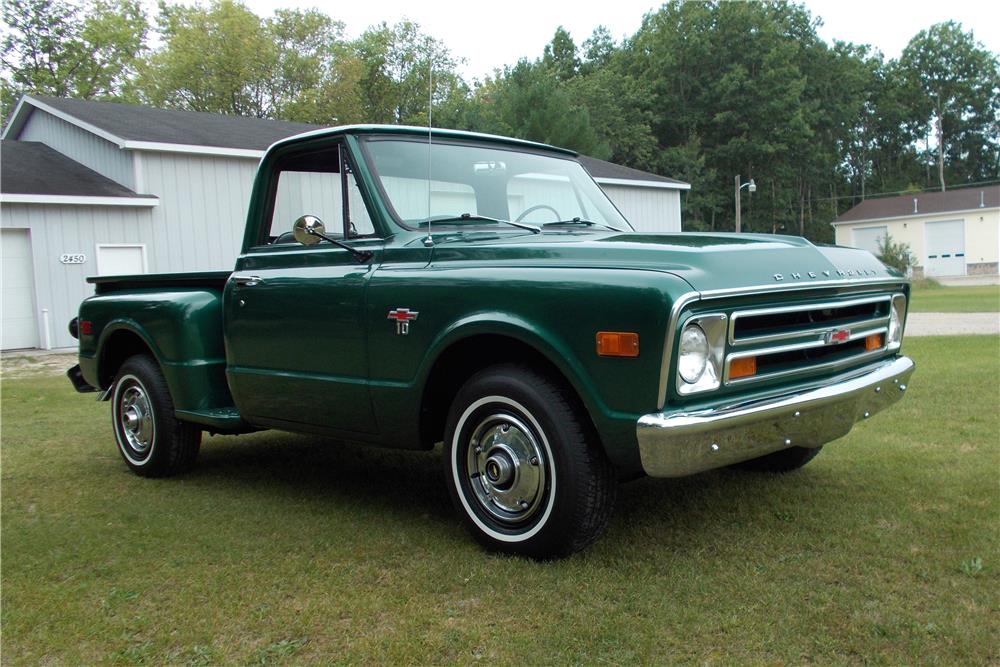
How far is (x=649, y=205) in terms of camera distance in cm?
2728

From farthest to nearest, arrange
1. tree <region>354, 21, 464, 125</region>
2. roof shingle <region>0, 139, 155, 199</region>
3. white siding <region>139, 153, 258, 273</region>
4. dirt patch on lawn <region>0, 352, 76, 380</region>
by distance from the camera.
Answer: tree <region>354, 21, 464, 125</region>
white siding <region>139, 153, 258, 273</region>
roof shingle <region>0, 139, 155, 199</region>
dirt patch on lawn <region>0, 352, 76, 380</region>

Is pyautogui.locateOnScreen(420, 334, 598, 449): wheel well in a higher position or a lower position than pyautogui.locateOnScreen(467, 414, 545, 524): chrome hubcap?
higher

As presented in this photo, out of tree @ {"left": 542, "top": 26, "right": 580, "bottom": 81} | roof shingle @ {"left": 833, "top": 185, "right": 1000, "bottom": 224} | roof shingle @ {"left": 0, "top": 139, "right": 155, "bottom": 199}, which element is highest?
tree @ {"left": 542, "top": 26, "right": 580, "bottom": 81}

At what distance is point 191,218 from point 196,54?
29985 millimetres

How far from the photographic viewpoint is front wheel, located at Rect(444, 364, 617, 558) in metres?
3.43

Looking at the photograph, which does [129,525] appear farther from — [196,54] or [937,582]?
[196,54]

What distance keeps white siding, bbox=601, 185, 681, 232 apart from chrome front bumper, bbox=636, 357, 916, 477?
21.7m

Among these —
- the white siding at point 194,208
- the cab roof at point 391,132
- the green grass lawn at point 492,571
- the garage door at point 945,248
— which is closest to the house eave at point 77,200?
the white siding at point 194,208

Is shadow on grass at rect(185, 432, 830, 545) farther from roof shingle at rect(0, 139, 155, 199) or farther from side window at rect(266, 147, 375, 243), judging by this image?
roof shingle at rect(0, 139, 155, 199)

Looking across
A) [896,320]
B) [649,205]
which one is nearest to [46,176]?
[896,320]

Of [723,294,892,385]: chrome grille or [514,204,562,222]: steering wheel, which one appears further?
[514,204,562,222]: steering wheel

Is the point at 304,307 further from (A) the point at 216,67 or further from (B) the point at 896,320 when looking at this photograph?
(A) the point at 216,67

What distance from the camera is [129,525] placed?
4449 millimetres

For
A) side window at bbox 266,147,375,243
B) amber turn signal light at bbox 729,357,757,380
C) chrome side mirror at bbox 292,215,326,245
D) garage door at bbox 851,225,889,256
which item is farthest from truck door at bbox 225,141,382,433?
garage door at bbox 851,225,889,256
